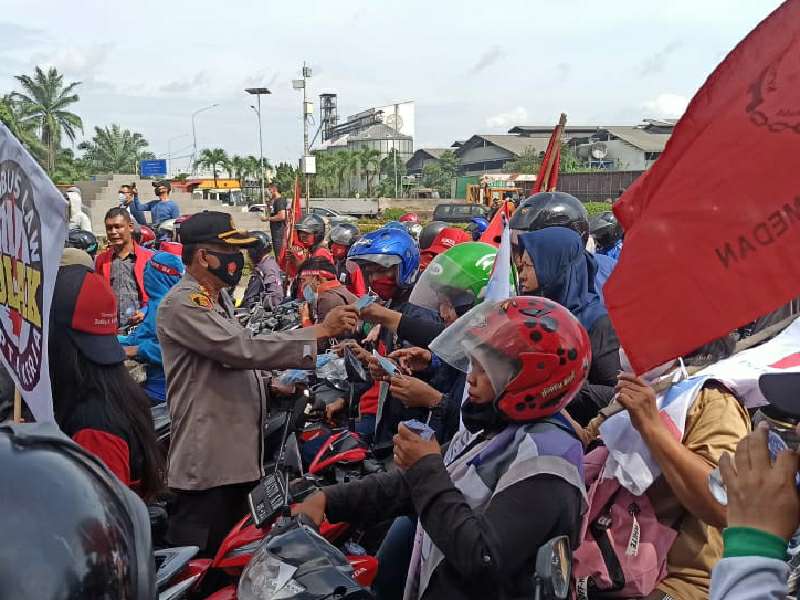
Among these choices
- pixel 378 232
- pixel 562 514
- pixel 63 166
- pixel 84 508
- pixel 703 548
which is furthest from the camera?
pixel 63 166

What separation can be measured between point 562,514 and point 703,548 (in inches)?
26.3

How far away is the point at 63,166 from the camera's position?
56031 millimetres

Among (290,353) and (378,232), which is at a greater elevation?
(378,232)

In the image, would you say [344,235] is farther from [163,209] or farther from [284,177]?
[284,177]

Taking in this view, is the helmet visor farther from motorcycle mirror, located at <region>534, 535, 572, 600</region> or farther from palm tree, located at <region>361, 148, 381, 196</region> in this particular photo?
palm tree, located at <region>361, 148, 381, 196</region>

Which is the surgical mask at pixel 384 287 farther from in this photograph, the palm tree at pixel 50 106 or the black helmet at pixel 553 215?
the palm tree at pixel 50 106

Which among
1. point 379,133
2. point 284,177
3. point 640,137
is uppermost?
point 379,133

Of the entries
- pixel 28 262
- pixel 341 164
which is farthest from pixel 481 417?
pixel 341 164

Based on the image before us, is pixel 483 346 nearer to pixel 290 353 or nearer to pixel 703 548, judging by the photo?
pixel 703 548

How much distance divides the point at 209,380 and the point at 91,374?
58 centimetres

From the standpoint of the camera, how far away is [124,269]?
21.8 ft

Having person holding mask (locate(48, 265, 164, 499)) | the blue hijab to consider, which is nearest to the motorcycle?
person holding mask (locate(48, 265, 164, 499))

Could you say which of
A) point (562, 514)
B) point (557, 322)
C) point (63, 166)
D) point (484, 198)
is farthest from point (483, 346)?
point (63, 166)

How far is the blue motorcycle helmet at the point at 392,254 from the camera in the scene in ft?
14.2
